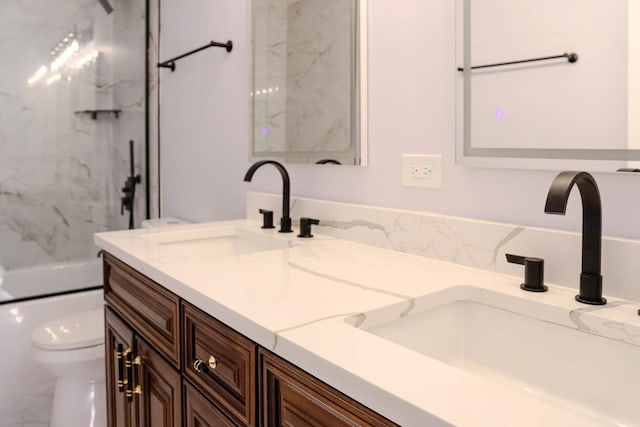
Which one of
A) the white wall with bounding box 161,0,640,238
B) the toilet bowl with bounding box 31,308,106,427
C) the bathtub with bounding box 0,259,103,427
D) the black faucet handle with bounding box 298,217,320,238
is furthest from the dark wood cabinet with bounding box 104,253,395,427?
the bathtub with bounding box 0,259,103,427

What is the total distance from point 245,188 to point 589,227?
4.54 ft

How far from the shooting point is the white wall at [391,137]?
1.07m

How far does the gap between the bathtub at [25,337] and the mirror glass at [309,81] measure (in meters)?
1.36

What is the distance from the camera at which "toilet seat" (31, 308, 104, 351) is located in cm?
190

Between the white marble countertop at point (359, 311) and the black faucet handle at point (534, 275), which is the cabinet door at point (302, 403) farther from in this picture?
the black faucet handle at point (534, 275)

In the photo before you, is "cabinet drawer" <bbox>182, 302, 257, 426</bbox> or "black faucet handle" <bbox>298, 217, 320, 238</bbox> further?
"black faucet handle" <bbox>298, 217, 320, 238</bbox>

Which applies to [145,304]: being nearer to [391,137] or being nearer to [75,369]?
[391,137]

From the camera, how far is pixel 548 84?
40.0 inches

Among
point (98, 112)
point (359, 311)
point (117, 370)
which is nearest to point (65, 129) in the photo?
point (98, 112)

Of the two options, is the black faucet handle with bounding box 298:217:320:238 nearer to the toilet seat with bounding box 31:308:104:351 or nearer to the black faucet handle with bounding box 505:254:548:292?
the black faucet handle with bounding box 505:254:548:292

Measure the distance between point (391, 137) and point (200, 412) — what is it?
2.66ft

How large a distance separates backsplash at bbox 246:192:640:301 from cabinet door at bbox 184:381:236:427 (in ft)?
1.96

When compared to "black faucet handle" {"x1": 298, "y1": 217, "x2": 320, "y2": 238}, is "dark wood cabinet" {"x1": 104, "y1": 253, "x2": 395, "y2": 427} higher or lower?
lower

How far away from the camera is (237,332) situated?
0.86 m
